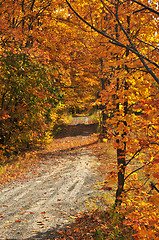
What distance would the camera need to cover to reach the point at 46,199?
5914 mm

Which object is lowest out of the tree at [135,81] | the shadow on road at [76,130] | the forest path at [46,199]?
the shadow on road at [76,130]

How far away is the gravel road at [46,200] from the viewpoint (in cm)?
436

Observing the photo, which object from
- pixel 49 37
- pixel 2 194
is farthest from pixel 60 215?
pixel 49 37

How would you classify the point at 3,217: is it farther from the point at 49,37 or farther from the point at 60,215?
the point at 49,37

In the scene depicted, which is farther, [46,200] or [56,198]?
[56,198]

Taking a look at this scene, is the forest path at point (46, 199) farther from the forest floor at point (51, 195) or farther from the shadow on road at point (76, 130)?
the shadow on road at point (76, 130)

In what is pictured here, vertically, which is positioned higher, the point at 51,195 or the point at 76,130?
the point at 51,195

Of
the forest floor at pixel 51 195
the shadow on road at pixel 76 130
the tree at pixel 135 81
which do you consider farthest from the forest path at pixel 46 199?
the shadow on road at pixel 76 130

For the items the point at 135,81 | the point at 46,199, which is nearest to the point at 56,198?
the point at 46,199

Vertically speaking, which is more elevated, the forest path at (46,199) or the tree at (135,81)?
the tree at (135,81)

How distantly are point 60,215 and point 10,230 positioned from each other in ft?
3.84

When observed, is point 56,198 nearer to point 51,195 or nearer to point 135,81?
point 51,195

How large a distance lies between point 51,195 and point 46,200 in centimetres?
37

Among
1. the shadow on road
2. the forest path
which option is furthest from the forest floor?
the shadow on road
